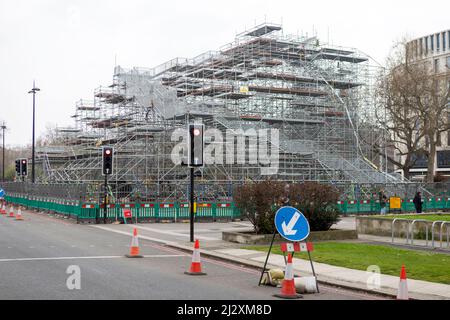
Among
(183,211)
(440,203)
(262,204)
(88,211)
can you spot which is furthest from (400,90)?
(262,204)

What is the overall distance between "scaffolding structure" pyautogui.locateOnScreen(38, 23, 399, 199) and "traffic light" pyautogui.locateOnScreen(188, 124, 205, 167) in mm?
22438

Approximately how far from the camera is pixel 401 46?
51.4m

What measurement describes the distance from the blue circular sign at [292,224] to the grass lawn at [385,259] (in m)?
3.17

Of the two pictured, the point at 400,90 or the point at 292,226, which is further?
the point at 400,90

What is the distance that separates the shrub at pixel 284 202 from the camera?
2044 cm

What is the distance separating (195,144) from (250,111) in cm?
3202

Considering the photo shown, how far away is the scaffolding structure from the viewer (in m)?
47.0

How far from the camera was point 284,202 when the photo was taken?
2073 cm

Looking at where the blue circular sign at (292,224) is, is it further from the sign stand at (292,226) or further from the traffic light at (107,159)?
the traffic light at (107,159)

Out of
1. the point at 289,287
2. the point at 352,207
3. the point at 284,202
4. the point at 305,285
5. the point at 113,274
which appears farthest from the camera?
the point at 352,207

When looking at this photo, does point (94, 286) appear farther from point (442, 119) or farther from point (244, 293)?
point (442, 119)

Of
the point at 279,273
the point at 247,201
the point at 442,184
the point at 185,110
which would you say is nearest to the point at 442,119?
the point at 442,184

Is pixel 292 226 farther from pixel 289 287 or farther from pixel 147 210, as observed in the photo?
pixel 147 210

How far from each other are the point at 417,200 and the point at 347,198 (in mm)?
5177
